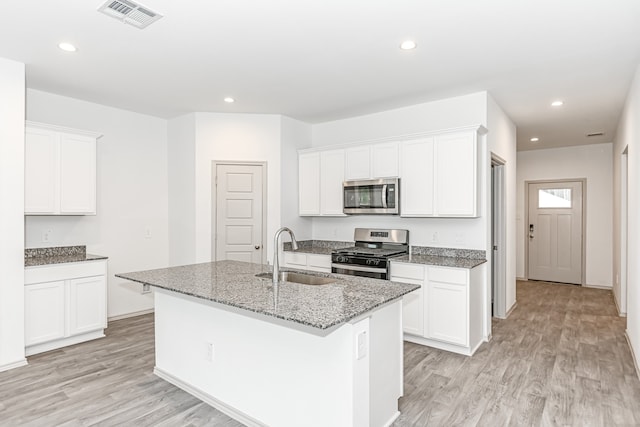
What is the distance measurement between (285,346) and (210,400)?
2.94 ft

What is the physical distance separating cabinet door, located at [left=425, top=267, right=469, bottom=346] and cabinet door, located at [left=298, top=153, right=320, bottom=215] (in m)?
1.97

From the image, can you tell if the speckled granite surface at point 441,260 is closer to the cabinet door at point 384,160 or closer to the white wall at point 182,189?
the cabinet door at point 384,160

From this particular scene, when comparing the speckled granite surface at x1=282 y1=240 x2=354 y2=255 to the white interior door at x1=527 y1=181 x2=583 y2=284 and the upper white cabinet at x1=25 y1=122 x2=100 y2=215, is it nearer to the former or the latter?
the upper white cabinet at x1=25 y1=122 x2=100 y2=215

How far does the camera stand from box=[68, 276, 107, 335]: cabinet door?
3824 millimetres

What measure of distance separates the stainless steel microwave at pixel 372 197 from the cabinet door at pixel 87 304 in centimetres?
295

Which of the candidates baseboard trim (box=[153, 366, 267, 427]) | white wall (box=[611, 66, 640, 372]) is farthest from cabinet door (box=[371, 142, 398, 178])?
baseboard trim (box=[153, 366, 267, 427])

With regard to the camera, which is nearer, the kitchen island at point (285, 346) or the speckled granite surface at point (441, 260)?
the kitchen island at point (285, 346)

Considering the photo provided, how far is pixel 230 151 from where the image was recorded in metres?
5.00

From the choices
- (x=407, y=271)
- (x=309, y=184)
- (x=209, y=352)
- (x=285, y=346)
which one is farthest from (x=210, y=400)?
(x=309, y=184)

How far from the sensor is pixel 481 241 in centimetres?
407

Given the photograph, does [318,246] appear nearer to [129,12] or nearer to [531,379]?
[531,379]

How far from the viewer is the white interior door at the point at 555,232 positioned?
7168 millimetres

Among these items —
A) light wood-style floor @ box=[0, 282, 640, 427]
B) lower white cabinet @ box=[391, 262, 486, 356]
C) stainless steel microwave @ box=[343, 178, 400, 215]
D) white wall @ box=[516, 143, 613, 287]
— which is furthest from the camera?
white wall @ box=[516, 143, 613, 287]

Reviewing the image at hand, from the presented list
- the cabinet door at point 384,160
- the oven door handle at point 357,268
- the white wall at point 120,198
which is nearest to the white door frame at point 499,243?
the cabinet door at point 384,160
